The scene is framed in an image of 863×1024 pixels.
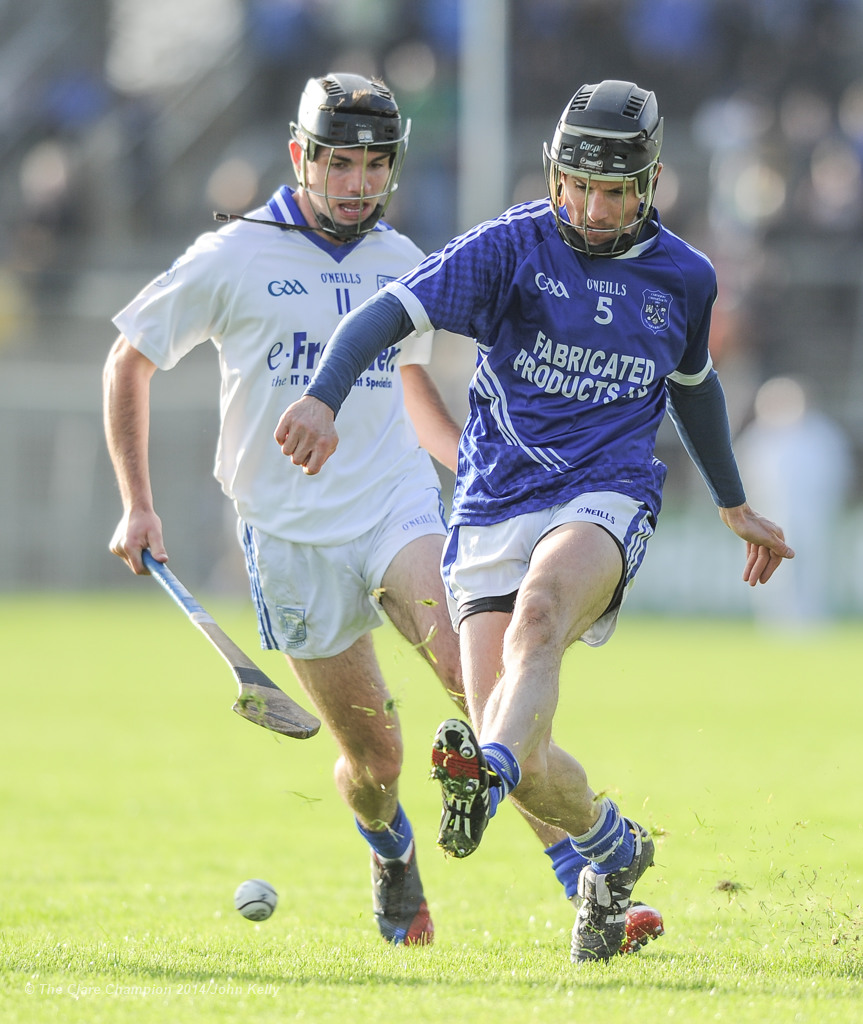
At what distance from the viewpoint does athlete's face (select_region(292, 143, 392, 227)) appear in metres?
5.84

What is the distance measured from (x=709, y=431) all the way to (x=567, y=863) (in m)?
1.48

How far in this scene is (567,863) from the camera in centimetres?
542

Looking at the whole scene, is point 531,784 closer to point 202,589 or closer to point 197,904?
point 197,904

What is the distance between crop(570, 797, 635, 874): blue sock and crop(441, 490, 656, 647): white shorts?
21.1 inches

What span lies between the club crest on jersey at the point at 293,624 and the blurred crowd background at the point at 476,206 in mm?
14630

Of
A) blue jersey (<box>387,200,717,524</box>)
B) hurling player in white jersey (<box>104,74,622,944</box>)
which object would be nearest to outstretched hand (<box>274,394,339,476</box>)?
blue jersey (<box>387,200,717,524</box>)

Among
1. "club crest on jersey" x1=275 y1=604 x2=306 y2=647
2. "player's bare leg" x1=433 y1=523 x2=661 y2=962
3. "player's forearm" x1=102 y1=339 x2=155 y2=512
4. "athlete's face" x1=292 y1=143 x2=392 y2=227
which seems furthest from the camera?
"club crest on jersey" x1=275 y1=604 x2=306 y2=647

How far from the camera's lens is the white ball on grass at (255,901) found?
576 centimetres

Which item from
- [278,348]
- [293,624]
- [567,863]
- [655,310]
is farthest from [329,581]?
[655,310]

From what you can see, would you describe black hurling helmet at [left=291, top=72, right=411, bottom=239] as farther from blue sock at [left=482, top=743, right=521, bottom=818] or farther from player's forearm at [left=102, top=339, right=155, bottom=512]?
blue sock at [left=482, top=743, right=521, bottom=818]

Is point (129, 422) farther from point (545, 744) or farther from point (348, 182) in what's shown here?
point (545, 744)

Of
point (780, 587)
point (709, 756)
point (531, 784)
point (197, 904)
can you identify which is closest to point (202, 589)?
point (780, 587)

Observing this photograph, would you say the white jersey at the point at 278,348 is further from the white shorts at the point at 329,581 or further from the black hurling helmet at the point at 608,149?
the black hurling helmet at the point at 608,149

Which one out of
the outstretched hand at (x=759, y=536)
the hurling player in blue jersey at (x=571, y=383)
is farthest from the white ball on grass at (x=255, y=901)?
the outstretched hand at (x=759, y=536)
